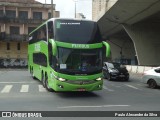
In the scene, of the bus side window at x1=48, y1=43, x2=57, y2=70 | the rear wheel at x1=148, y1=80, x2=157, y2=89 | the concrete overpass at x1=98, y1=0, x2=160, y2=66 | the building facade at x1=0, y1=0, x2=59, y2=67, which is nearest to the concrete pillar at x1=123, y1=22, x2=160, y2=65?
the concrete overpass at x1=98, y1=0, x2=160, y2=66

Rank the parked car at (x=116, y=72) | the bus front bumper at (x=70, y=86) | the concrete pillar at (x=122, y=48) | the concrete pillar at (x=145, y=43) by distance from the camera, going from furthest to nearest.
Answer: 1. the concrete pillar at (x=122, y=48)
2. the concrete pillar at (x=145, y=43)
3. the parked car at (x=116, y=72)
4. the bus front bumper at (x=70, y=86)

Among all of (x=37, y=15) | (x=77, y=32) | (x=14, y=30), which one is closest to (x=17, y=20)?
(x=14, y=30)

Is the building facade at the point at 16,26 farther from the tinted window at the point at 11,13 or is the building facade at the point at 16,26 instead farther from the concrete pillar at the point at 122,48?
the concrete pillar at the point at 122,48

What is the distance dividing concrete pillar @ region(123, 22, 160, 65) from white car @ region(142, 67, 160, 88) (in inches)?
1180

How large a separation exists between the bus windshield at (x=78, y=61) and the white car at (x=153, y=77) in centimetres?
628

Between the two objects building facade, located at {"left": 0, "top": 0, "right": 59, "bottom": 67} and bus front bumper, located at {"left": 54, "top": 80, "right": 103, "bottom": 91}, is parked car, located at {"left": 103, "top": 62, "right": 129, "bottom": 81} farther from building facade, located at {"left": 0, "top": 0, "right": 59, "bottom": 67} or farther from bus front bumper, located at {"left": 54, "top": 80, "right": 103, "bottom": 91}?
building facade, located at {"left": 0, "top": 0, "right": 59, "bottom": 67}

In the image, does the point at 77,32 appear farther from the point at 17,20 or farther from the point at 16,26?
the point at 16,26

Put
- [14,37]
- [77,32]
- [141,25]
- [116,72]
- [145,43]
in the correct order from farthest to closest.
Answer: [14,37]
[145,43]
[141,25]
[116,72]
[77,32]

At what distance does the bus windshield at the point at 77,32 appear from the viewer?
16391mm

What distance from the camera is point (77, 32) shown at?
16578 mm

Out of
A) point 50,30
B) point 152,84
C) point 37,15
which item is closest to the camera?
point 50,30

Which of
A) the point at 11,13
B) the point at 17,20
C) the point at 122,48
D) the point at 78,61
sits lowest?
the point at 78,61

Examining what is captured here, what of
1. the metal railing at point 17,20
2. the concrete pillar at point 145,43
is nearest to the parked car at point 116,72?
the concrete pillar at point 145,43

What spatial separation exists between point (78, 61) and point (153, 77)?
736 centimetres
